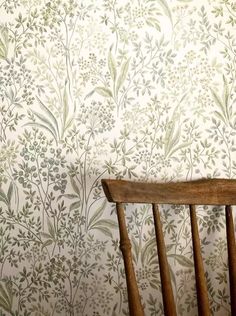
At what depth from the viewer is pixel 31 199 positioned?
34.2 inches

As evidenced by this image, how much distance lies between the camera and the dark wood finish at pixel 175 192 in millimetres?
757

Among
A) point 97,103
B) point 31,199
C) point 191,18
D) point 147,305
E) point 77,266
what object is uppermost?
point 191,18

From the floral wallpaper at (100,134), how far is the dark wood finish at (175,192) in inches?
3.1

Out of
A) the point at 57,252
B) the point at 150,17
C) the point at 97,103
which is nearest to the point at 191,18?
the point at 150,17

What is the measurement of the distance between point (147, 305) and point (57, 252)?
30 centimetres

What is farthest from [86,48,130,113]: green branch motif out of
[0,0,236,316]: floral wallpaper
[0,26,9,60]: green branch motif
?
[0,26,9,60]: green branch motif

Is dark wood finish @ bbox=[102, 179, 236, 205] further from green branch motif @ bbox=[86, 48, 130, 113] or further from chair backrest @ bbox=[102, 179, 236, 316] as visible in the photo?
green branch motif @ bbox=[86, 48, 130, 113]

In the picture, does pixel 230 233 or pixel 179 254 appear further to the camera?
pixel 179 254

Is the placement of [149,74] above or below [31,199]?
above

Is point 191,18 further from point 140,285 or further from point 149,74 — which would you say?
point 140,285

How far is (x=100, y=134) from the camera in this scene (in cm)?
86

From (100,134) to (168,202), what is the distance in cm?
24

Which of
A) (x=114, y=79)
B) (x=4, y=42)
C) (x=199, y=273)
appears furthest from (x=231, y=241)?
(x=4, y=42)

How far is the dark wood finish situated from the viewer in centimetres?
76
